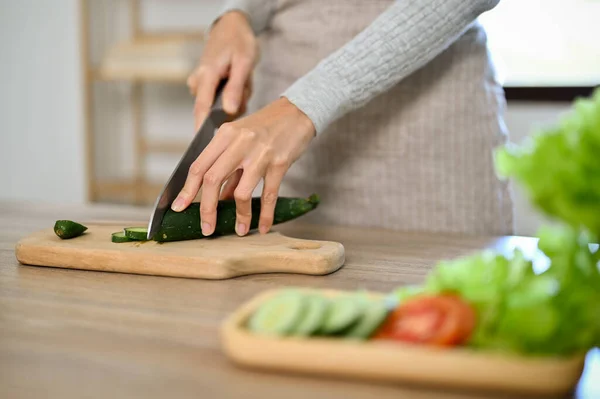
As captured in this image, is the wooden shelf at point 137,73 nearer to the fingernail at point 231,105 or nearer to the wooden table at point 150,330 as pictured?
the fingernail at point 231,105

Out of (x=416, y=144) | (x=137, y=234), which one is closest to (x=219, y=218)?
(x=137, y=234)

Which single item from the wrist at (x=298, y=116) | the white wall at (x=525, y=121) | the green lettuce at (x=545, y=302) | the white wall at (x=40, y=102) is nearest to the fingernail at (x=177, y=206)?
the wrist at (x=298, y=116)

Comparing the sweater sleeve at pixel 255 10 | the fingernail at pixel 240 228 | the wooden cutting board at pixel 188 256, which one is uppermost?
the sweater sleeve at pixel 255 10

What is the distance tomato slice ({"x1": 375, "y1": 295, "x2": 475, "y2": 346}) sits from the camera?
58cm

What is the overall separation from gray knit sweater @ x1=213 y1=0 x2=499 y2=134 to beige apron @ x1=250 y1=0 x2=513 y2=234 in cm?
19

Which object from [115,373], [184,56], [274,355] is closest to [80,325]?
[115,373]

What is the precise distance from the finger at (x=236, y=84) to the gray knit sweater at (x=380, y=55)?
0.22 metres

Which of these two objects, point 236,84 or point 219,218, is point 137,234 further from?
point 236,84

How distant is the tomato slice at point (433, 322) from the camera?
1.91 ft

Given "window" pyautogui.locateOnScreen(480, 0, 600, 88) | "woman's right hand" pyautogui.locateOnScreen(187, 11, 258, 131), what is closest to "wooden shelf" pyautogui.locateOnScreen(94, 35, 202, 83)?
"window" pyautogui.locateOnScreen(480, 0, 600, 88)

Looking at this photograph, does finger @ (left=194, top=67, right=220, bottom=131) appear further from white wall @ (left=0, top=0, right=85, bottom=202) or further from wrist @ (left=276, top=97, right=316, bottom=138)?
white wall @ (left=0, top=0, right=85, bottom=202)

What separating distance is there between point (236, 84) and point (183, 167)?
0.34 m

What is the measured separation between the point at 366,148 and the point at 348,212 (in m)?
0.15

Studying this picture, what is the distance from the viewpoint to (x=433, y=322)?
0.60 meters
